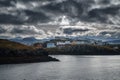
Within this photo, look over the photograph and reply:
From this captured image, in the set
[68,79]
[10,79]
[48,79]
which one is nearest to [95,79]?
[68,79]

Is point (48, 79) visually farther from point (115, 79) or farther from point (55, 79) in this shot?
point (115, 79)

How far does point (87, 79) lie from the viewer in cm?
11350

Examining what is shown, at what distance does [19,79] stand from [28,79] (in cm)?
372

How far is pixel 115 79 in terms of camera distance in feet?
372

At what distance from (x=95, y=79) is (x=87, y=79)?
3272 millimetres

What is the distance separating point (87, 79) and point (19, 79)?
2818cm

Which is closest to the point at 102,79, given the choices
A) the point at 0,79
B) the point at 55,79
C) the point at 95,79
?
the point at 95,79

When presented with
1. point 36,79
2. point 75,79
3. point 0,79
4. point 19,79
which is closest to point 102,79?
point 75,79

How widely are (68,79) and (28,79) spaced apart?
54.7 feet

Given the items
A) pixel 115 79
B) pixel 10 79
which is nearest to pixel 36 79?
pixel 10 79

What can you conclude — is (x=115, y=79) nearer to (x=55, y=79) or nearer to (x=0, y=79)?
(x=55, y=79)

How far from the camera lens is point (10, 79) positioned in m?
114

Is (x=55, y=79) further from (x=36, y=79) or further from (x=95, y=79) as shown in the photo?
(x=95, y=79)

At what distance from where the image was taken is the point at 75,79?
11456cm
